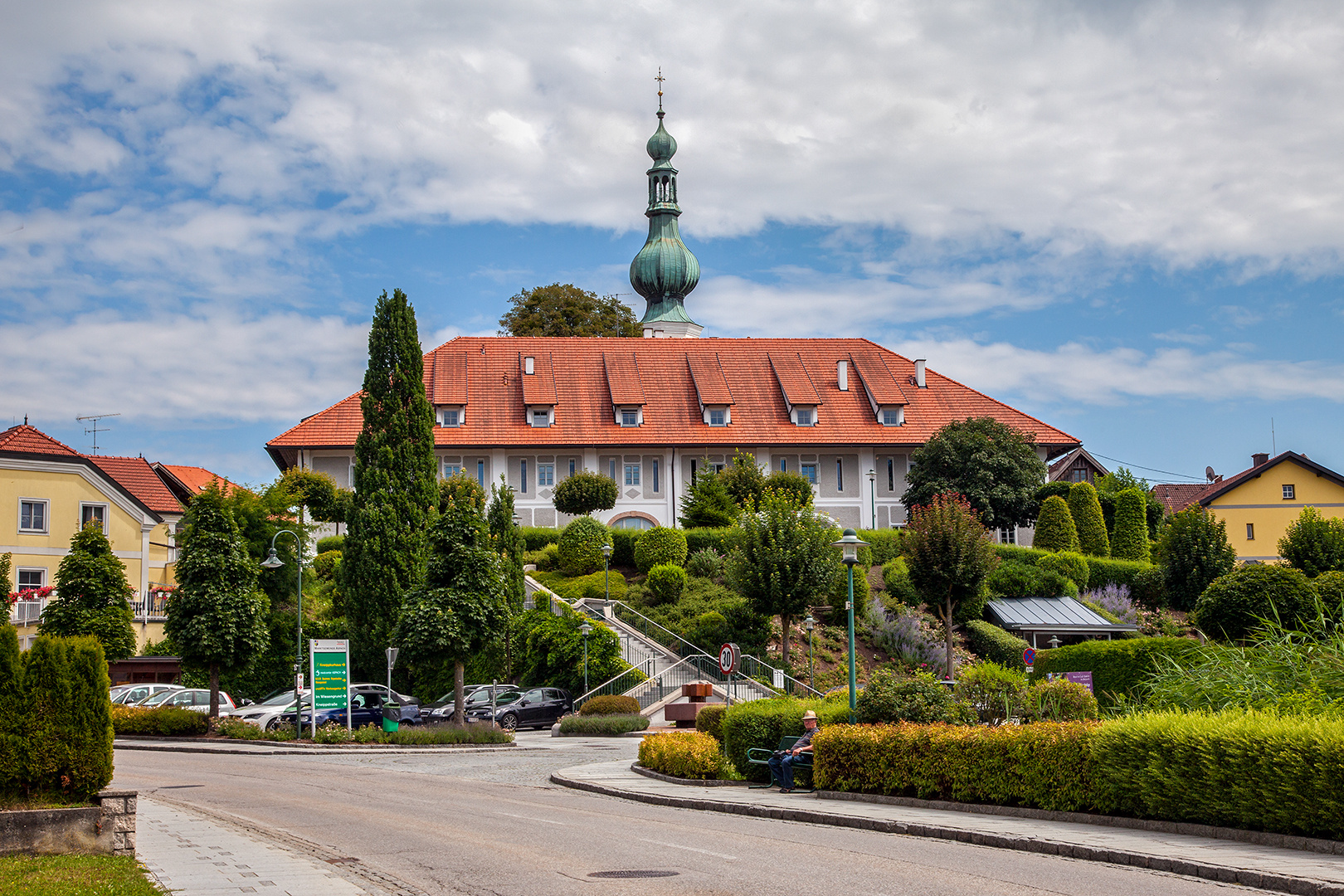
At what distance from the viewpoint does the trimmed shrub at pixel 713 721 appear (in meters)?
22.8

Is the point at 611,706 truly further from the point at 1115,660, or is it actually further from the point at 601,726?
the point at 1115,660

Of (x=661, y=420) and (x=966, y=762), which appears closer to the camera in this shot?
(x=966, y=762)

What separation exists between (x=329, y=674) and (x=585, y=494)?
26.7m

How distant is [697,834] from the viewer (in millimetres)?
14453

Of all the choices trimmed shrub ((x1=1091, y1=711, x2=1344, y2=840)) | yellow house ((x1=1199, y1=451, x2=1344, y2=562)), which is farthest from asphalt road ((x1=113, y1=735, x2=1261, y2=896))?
yellow house ((x1=1199, y1=451, x2=1344, y2=562))

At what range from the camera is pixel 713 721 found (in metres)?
23.2

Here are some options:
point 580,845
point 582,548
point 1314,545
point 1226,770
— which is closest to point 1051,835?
point 1226,770

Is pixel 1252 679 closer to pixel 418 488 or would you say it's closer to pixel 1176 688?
pixel 1176 688

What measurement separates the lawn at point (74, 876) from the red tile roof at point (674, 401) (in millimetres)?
49848

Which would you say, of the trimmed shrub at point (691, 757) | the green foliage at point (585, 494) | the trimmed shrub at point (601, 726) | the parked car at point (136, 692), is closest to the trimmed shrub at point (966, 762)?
the trimmed shrub at point (691, 757)

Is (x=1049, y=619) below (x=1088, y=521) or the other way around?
below

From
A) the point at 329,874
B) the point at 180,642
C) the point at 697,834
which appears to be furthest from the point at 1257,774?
the point at 180,642

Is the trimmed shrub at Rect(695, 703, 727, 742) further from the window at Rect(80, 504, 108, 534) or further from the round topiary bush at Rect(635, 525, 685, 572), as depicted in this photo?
the window at Rect(80, 504, 108, 534)

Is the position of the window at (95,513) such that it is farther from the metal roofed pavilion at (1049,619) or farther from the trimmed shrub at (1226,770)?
the trimmed shrub at (1226,770)
